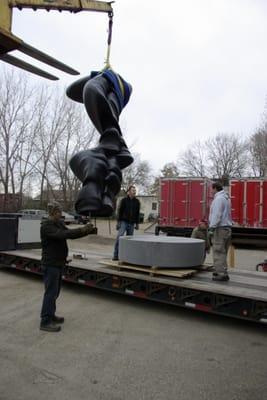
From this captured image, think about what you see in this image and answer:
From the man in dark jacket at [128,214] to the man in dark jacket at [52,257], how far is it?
9.40 ft

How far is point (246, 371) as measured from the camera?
15.3 ft

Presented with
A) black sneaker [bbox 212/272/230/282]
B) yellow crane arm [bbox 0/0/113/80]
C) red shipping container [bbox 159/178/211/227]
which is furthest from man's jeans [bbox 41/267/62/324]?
red shipping container [bbox 159/178/211/227]

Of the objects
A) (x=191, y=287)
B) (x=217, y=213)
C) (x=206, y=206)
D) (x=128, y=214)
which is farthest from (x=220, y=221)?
(x=206, y=206)

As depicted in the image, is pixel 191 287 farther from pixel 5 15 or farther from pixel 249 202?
pixel 249 202

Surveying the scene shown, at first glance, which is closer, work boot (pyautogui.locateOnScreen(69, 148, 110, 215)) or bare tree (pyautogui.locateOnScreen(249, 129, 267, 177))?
work boot (pyautogui.locateOnScreen(69, 148, 110, 215))

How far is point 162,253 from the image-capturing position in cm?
745

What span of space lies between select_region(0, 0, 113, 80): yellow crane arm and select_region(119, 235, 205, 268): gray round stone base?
338cm

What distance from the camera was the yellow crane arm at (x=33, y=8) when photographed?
2822 mm

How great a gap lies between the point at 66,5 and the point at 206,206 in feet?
→ 46.5

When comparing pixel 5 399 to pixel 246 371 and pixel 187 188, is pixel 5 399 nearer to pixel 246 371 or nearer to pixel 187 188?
pixel 246 371

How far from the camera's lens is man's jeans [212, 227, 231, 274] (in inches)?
276

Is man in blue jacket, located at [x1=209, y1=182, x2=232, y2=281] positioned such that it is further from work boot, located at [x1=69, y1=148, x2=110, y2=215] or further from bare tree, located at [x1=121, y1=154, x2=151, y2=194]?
bare tree, located at [x1=121, y1=154, x2=151, y2=194]

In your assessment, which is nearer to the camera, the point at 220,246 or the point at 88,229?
the point at 88,229

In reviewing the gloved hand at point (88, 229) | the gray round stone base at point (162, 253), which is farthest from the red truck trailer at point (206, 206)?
the gloved hand at point (88, 229)
